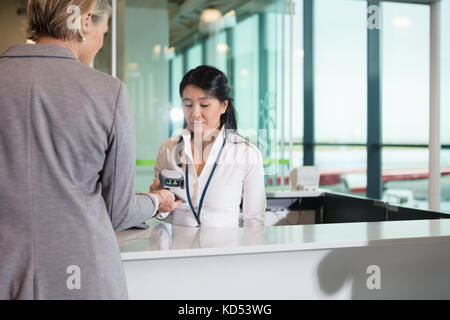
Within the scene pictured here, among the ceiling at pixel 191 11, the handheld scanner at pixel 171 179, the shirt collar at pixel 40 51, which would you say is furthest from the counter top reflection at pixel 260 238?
the ceiling at pixel 191 11

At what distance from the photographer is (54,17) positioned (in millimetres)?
1254

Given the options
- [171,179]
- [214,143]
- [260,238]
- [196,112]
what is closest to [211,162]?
[214,143]

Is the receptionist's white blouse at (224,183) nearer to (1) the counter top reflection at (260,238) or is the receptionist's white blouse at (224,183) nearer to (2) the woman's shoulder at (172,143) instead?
(2) the woman's shoulder at (172,143)

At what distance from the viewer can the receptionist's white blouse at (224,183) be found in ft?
7.82

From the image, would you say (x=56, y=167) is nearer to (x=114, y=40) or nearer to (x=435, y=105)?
(x=114, y=40)

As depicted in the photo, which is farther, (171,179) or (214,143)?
(214,143)

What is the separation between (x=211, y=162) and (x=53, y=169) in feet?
4.22

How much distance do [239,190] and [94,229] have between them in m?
1.30

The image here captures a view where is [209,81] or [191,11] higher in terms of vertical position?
[191,11]

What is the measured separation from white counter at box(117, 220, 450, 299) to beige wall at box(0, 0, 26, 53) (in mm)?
A: 3930

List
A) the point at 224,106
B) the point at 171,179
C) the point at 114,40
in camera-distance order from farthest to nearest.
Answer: the point at 114,40 → the point at 224,106 → the point at 171,179

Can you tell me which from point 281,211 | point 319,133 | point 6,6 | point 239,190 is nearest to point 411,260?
point 239,190

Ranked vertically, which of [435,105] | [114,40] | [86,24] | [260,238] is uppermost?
[114,40]

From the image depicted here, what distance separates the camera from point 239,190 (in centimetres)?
244
